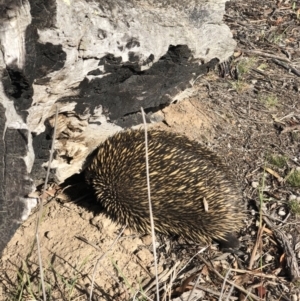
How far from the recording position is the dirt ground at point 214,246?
258 centimetres

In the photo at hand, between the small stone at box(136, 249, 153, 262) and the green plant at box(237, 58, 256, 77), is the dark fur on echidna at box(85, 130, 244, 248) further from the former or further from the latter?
the green plant at box(237, 58, 256, 77)

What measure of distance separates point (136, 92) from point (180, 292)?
110 cm

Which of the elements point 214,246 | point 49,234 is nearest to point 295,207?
point 214,246

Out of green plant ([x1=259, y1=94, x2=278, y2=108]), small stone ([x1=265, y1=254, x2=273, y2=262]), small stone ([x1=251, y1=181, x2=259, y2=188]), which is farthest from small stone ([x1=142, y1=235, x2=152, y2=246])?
green plant ([x1=259, y1=94, x2=278, y2=108])

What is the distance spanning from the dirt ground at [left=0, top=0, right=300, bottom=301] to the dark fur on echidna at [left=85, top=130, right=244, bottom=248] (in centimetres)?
11

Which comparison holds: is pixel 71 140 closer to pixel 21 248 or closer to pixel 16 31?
pixel 21 248

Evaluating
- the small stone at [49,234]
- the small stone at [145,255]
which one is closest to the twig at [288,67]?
the small stone at [145,255]

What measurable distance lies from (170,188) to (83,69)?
86cm

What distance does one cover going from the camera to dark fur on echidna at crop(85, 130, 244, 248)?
9.29 feet

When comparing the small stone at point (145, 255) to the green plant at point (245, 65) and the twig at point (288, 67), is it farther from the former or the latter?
the twig at point (288, 67)

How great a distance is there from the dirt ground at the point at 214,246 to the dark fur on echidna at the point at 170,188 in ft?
0.36

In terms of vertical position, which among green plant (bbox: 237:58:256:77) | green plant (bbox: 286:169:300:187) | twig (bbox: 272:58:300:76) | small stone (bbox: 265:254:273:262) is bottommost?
small stone (bbox: 265:254:273:262)

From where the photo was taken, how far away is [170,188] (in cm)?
287

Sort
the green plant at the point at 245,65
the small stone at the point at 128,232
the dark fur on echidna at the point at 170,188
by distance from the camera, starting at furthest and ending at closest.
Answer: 1. the green plant at the point at 245,65
2. the small stone at the point at 128,232
3. the dark fur on echidna at the point at 170,188
